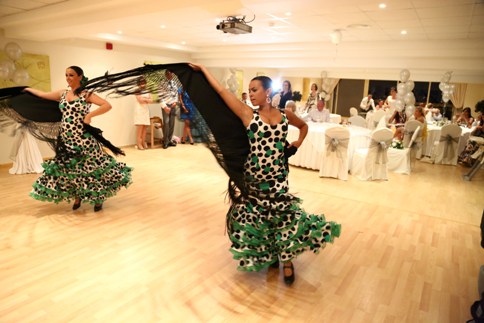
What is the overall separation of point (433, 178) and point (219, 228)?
5.48m

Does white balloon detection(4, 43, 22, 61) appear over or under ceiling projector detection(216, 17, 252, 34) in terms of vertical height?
under

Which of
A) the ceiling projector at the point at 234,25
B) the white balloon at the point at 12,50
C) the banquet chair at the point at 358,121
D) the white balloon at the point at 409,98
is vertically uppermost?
the ceiling projector at the point at 234,25

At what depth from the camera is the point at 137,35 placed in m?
8.41

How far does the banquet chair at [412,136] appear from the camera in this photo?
299 inches

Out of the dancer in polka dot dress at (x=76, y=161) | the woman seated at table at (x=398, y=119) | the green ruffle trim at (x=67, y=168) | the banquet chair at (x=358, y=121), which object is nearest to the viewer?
the dancer in polka dot dress at (x=76, y=161)

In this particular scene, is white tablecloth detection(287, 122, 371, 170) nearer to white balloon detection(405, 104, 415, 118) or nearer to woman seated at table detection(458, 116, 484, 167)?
white balloon detection(405, 104, 415, 118)

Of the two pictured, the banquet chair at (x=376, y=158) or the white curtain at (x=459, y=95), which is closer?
the banquet chair at (x=376, y=158)

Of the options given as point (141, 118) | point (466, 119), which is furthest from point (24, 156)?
point (466, 119)

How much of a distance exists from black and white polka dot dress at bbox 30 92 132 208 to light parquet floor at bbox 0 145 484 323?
32cm

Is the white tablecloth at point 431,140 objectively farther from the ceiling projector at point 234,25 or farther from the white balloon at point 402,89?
the ceiling projector at point 234,25

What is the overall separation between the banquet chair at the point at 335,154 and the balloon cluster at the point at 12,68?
5.78 meters

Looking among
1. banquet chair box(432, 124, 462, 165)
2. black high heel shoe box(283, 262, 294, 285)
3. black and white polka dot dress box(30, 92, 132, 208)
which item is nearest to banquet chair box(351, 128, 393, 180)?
banquet chair box(432, 124, 462, 165)

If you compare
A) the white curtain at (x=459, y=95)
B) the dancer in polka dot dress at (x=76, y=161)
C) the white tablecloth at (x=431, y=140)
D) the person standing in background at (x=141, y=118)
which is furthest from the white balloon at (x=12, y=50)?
the white curtain at (x=459, y=95)

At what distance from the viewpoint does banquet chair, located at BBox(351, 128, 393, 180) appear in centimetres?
644
